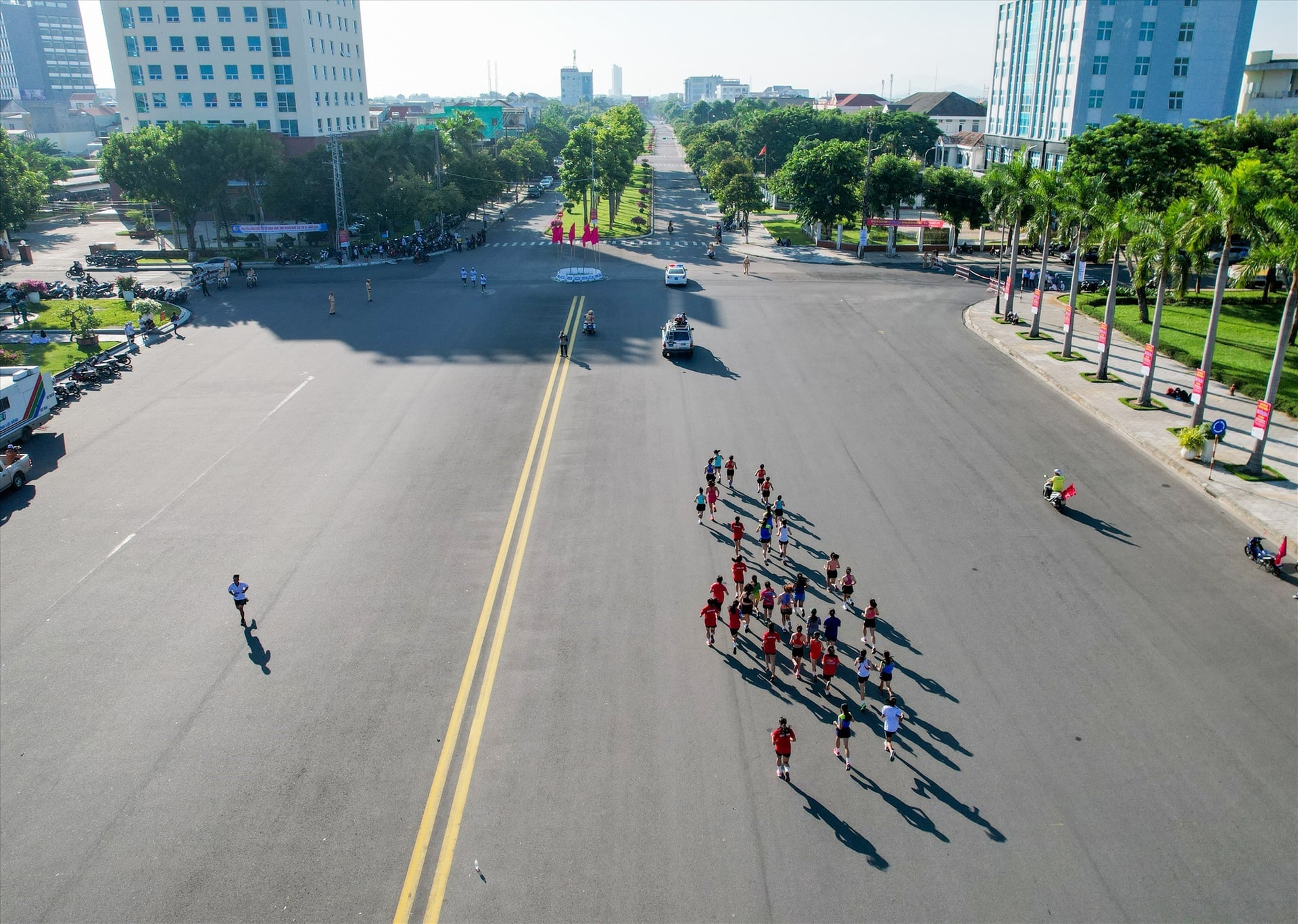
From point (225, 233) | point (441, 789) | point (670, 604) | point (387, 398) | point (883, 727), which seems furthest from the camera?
point (225, 233)

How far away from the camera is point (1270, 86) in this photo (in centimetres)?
8031

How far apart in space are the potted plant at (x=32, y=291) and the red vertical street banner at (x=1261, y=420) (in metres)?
64.6

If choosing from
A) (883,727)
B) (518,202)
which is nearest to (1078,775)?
(883,727)

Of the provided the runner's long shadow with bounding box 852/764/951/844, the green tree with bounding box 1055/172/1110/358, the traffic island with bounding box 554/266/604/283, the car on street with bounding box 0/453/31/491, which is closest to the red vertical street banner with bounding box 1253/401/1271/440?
the green tree with bounding box 1055/172/1110/358

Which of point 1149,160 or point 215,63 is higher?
point 215,63

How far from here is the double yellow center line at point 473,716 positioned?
13.0 metres

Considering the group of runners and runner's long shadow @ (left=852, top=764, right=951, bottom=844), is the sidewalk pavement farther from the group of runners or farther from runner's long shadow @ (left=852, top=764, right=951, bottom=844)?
runner's long shadow @ (left=852, top=764, right=951, bottom=844)

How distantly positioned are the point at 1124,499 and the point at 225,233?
7735cm

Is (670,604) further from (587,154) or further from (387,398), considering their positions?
(587,154)

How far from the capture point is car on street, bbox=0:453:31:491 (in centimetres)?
2678

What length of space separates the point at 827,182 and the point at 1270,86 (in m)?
45.7

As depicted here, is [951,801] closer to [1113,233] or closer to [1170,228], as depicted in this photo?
[1170,228]

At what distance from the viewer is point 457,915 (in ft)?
40.8

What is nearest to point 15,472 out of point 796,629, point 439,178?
point 796,629
